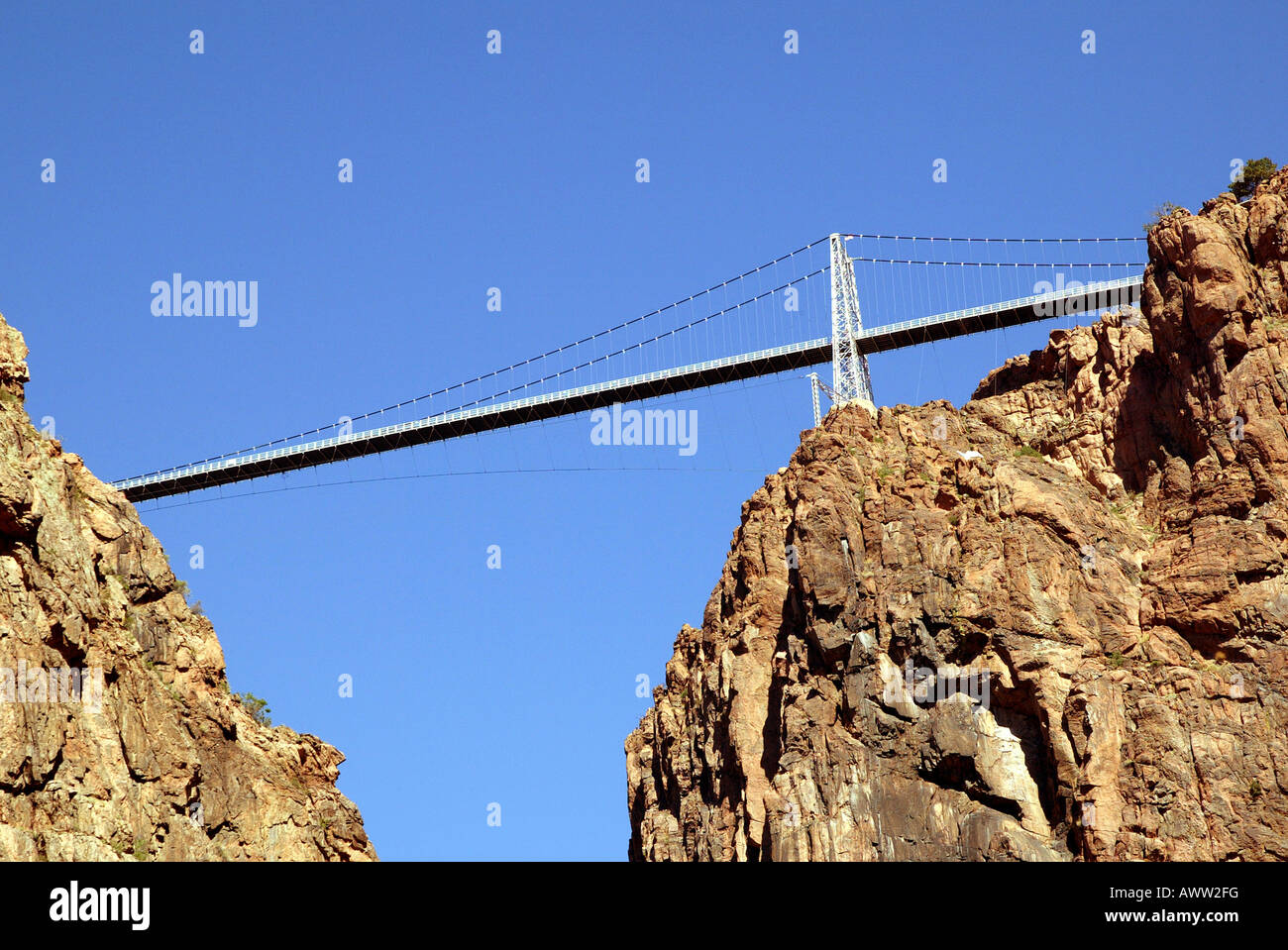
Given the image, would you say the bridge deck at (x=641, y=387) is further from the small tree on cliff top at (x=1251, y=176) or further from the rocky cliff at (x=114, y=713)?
the rocky cliff at (x=114, y=713)

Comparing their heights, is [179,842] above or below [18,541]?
below

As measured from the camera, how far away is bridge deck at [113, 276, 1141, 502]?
9719cm

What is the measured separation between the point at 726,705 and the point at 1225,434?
23.6m

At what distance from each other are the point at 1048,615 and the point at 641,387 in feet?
141

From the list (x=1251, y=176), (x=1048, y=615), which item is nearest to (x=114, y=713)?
(x=1048, y=615)

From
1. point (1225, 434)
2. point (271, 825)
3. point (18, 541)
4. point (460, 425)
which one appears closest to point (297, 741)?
point (271, 825)

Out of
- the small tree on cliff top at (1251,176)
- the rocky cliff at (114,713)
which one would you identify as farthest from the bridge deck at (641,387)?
the rocky cliff at (114,713)

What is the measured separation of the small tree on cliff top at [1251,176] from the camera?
85375mm

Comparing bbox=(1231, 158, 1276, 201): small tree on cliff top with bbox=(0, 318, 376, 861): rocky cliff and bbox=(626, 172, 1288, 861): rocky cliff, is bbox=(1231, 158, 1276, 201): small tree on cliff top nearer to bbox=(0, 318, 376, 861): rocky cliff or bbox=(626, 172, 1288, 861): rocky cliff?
bbox=(626, 172, 1288, 861): rocky cliff

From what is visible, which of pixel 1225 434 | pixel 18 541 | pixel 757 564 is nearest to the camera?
pixel 18 541

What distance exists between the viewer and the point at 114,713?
54.0m

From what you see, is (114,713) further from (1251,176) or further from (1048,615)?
(1251,176)

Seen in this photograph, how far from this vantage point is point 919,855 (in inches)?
2768
